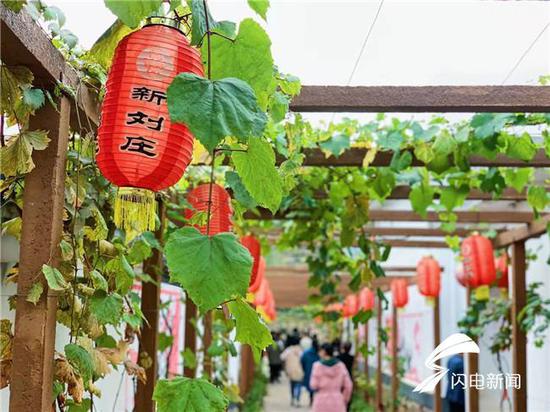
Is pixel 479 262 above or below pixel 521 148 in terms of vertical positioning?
below

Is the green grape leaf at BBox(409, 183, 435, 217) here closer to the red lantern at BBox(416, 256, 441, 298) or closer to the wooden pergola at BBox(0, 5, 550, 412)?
the wooden pergola at BBox(0, 5, 550, 412)

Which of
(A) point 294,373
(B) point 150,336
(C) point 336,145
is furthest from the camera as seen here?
(A) point 294,373

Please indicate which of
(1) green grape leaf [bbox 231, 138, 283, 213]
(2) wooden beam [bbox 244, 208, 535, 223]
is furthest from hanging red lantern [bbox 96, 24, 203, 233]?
(2) wooden beam [bbox 244, 208, 535, 223]

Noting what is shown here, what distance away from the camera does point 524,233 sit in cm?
585

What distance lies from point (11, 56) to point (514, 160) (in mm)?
2824

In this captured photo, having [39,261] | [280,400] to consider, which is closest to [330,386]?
[39,261]

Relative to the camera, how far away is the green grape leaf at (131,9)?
1.44 metres

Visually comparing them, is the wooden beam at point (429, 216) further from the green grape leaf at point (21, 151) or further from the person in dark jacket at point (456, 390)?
the green grape leaf at point (21, 151)

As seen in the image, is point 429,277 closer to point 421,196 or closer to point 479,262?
point 479,262

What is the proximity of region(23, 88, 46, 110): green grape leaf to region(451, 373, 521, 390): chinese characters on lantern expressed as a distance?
4.47 meters

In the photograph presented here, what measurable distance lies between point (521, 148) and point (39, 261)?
8.28ft

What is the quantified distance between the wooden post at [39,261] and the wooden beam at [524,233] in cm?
402

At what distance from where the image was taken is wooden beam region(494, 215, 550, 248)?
17.8 feet

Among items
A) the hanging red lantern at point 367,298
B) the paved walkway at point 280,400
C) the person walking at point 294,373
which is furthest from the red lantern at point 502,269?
the person walking at point 294,373
